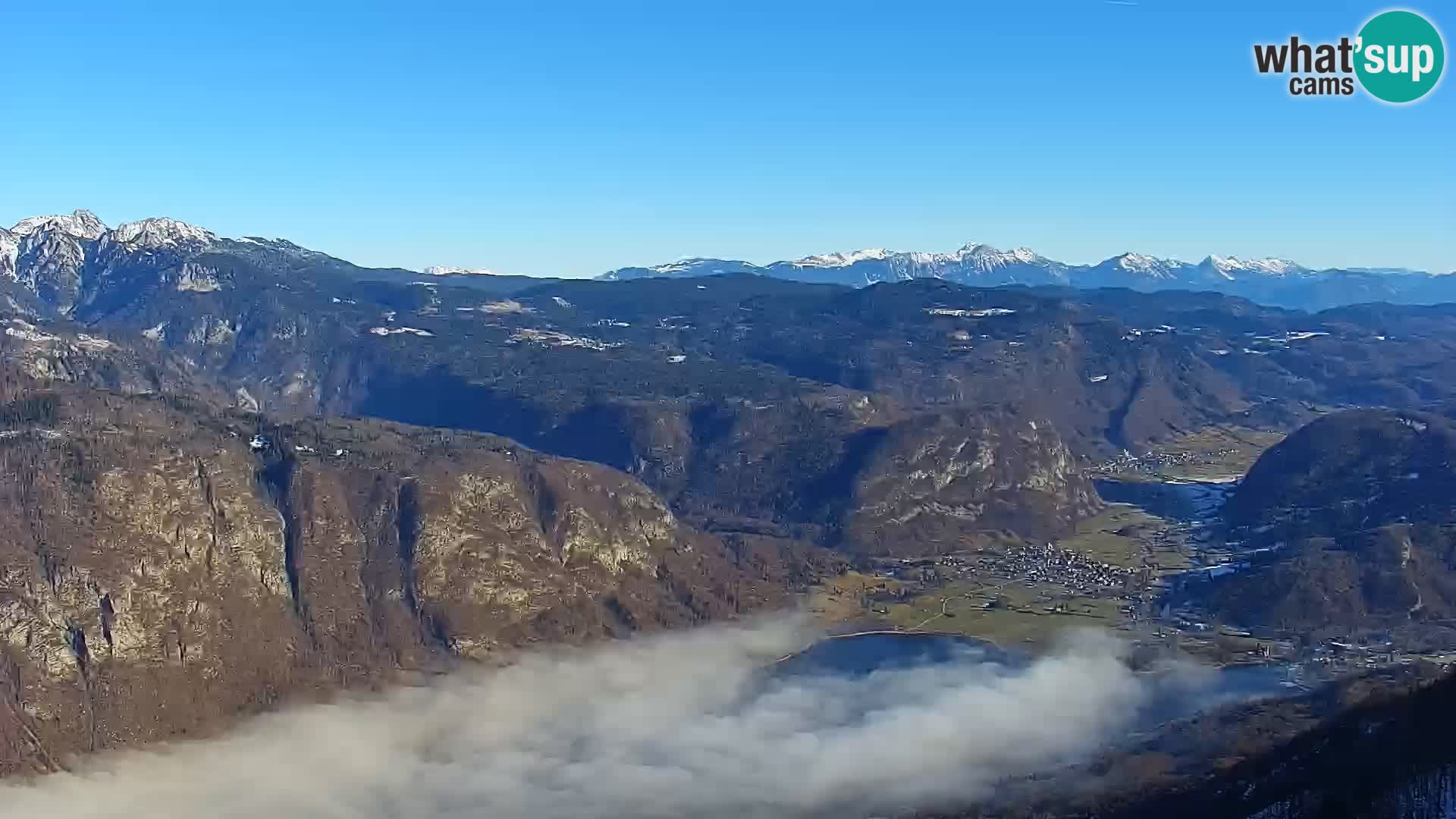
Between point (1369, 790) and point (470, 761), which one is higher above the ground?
point (1369, 790)

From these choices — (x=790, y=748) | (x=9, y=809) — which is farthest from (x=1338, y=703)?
(x=9, y=809)

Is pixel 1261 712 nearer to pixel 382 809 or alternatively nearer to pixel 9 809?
pixel 382 809

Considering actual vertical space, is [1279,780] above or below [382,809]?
above

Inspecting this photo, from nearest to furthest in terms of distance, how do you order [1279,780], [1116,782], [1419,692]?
[1279,780], [1419,692], [1116,782]

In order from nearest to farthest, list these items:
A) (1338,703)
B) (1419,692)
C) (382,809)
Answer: (1419,692), (382,809), (1338,703)

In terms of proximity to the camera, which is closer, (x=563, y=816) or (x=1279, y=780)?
(x=1279, y=780)

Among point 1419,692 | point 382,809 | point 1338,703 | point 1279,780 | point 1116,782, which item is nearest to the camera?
point 1279,780

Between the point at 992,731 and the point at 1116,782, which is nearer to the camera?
the point at 1116,782

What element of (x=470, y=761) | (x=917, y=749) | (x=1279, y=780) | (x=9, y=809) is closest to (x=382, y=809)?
(x=470, y=761)

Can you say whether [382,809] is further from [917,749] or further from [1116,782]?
[1116,782]
